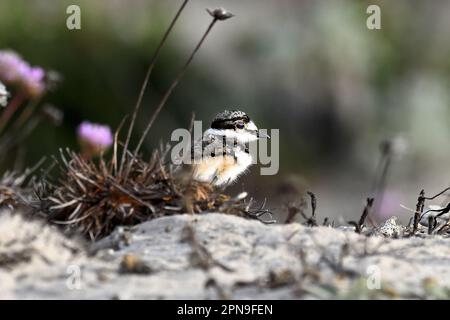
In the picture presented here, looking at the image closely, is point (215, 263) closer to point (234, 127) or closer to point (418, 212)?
point (418, 212)

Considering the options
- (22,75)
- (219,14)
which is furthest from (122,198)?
(22,75)

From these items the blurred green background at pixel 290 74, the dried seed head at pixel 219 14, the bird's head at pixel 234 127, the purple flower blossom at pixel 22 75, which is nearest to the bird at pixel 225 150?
the bird's head at pixel 234 127

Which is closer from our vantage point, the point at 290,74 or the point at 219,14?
the point at 219,14

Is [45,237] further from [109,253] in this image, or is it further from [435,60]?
[435,60]

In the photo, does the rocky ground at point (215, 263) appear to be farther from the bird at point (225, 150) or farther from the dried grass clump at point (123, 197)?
the bird at point (225, 150)

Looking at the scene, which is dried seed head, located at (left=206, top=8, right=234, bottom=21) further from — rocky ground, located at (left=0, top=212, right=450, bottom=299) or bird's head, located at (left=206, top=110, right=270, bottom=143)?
bird's head, located at (left=206, top=110, right=270, bottom=143)

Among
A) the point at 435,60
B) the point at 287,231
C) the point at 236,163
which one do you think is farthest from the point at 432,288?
the point at 435,60
